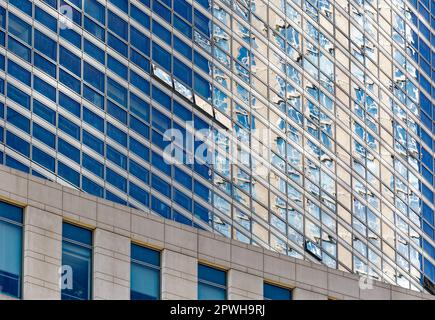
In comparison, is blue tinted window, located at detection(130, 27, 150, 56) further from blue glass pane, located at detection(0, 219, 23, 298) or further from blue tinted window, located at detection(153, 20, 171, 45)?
blue glass pane, located at detection(0, 219, 23, 298)

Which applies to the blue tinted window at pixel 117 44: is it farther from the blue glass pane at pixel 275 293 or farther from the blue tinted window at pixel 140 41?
the blue glass pane at pixel 275 293

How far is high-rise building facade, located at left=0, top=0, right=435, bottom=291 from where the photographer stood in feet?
331

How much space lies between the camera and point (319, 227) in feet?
367

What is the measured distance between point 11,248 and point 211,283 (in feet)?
35.3

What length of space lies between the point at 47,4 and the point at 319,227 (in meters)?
18.5

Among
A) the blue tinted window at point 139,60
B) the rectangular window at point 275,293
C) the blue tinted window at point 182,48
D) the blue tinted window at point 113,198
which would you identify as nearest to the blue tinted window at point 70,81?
the blue tinted window at point 139,60

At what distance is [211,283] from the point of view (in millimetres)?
101062

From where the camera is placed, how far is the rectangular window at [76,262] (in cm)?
9538

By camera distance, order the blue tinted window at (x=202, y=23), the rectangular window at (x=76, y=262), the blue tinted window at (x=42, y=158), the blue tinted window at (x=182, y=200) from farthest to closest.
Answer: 1. the blue tinted window at (x=202, y=23)
2. the blue tinted window at (x=182, y=200)
3. the blue tinted window at (x=42, y=158)
4. the rectangular window at (x=76, y=262)

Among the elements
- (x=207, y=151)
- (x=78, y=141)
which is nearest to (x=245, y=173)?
(x=207, y=151)

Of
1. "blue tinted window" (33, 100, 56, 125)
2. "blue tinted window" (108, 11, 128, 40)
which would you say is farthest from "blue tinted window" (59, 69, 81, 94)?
"blue tinted window" (108, 11, 128, 40)

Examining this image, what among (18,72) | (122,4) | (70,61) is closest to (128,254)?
(18,72)

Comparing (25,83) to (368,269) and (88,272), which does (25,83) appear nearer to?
(88,272)

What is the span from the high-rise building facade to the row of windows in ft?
10.1
